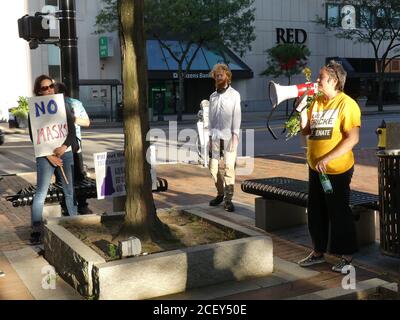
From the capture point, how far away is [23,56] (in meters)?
37.4

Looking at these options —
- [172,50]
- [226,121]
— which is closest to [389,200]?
[226,121]

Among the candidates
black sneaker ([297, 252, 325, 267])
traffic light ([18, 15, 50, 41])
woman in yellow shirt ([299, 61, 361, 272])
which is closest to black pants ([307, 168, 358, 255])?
woman in yellow shirt ([299, 61, 361, 272])

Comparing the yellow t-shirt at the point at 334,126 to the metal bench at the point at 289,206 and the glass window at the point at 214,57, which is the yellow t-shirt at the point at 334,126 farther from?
the glass window at the point at 214,57

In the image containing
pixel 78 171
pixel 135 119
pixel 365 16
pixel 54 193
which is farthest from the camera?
pixel 365 16

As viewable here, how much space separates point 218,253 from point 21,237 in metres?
2.90

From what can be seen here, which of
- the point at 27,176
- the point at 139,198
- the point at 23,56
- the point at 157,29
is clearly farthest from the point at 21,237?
the point at 23,56

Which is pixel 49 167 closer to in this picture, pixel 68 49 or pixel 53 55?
pixel 68 49

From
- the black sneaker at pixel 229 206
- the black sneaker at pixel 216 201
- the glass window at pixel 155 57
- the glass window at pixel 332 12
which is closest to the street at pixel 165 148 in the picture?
the black sneaker at pixel 216 201

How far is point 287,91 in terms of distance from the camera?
4.97 metres

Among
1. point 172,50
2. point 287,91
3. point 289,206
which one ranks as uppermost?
point 172,50

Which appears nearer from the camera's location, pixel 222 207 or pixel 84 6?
pixel 222 207

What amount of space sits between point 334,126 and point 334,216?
2.56ft
